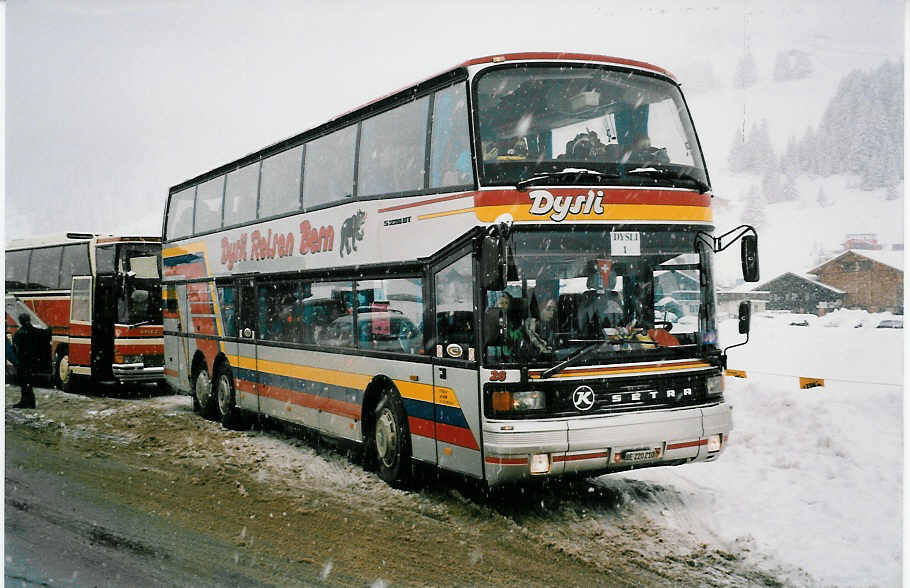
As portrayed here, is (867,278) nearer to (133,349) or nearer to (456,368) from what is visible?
(133,349)

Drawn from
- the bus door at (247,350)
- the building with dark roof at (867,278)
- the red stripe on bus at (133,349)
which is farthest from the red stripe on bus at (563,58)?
the building with dark roof at (867,278)

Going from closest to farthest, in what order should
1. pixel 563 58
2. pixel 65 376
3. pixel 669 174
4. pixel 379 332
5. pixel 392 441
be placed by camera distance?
pixel 669 174, pixel 563 58, pixel 392 441, pixel 379 332, pixel 65 376

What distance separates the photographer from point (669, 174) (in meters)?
6.82

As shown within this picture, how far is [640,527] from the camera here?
658 cm

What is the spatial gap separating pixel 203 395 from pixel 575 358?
8.21m

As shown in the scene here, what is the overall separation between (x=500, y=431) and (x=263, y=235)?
5.53 meters

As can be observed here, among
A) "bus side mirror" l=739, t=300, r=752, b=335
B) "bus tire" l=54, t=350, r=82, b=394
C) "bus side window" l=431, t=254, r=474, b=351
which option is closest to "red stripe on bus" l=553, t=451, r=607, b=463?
"bus side window" l=431, t=254, r=474, b=351

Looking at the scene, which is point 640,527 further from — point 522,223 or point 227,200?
point 227,200

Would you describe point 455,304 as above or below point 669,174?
below

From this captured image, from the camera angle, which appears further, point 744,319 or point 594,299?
point 744,319

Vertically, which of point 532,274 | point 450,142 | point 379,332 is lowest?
point 379,332

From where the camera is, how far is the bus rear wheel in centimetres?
783

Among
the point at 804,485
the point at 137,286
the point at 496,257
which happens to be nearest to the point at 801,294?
the point at 137,286

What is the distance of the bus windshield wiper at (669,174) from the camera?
673 centimetres
